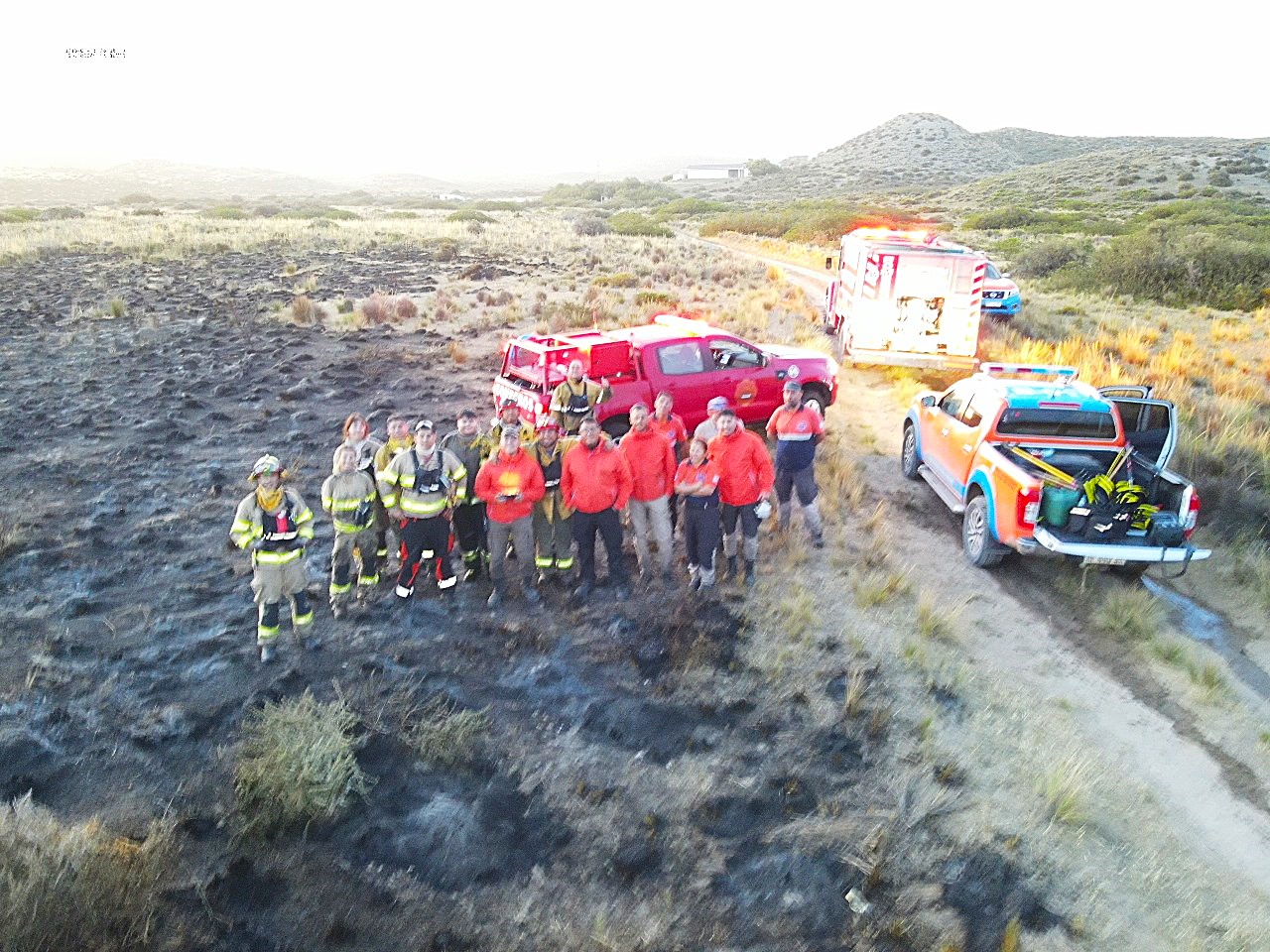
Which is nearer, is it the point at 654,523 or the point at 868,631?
the point at 868,631

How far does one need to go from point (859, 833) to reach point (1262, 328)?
22.3m

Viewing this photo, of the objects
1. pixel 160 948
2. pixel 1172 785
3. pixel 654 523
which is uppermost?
pixel 654 523

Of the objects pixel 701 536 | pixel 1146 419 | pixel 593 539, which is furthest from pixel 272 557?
pixel 1146 419

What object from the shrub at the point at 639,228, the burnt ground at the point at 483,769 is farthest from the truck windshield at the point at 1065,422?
the shrub at the point at 639,228

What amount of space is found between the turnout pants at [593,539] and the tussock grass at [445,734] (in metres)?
2.31

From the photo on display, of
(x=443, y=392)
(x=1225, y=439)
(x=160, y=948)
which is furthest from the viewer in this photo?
(x=443, y=392)

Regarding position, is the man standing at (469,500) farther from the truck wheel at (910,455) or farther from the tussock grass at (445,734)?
the truck wheel at (910,455)

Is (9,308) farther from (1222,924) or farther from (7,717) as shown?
(1222,924)

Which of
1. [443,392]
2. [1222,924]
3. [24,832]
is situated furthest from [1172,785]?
[443,392]

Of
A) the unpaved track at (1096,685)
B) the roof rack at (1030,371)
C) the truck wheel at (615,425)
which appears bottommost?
the unpaved track at (1096,685)

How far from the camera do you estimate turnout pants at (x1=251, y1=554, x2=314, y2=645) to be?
6.72 m

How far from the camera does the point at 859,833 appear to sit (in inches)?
208

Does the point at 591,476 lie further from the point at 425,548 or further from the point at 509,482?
the point at 425,548

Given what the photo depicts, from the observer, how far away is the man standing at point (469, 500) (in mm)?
7891
